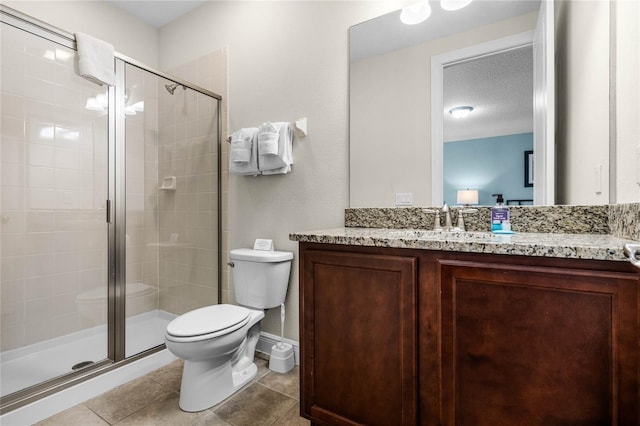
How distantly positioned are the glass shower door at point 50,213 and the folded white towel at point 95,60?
0.31 ft

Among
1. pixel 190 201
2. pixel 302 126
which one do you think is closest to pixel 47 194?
pixel 190 201

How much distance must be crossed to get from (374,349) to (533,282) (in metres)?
A: 0.57

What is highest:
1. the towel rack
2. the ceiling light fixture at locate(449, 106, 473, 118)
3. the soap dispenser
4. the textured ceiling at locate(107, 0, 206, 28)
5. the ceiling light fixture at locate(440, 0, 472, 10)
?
the textured ceiling at locate(107, 0, 206, 28)

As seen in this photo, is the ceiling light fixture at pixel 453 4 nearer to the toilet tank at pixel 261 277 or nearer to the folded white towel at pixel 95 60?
the toilet tank at pixel 261 277

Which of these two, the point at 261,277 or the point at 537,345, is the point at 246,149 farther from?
the point at 537,345

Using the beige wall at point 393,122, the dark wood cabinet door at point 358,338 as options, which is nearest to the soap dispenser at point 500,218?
the beige wall at point 393,122

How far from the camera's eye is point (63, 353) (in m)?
1.86

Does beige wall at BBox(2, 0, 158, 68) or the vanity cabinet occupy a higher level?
beige wall at BBox(2, 0, 158, 68)

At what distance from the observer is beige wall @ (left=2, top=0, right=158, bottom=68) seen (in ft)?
6.90

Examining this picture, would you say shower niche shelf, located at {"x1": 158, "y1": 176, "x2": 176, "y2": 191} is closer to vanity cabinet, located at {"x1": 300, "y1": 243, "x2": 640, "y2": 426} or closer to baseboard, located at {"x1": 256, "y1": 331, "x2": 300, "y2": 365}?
baseboard, located at {"x1": 256, "y1": 331, "x2": 300, "y2": 365}

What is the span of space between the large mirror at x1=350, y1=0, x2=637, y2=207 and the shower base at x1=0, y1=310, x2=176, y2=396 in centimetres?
165

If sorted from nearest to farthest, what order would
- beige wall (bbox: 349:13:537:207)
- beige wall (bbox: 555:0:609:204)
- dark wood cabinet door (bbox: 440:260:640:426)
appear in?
1. dark wood cabinet door (bbox: 440:260:640:426)
2. beige wall (bbox: 555:0:609:204)
3. beige wall (bbox: 349:13:537:207)

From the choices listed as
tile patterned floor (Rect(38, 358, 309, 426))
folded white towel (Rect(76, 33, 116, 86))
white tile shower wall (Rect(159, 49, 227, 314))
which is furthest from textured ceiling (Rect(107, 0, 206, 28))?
tile patterned floor (Rect(38, 358, 309, 426))

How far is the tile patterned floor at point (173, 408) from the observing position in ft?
4.72
